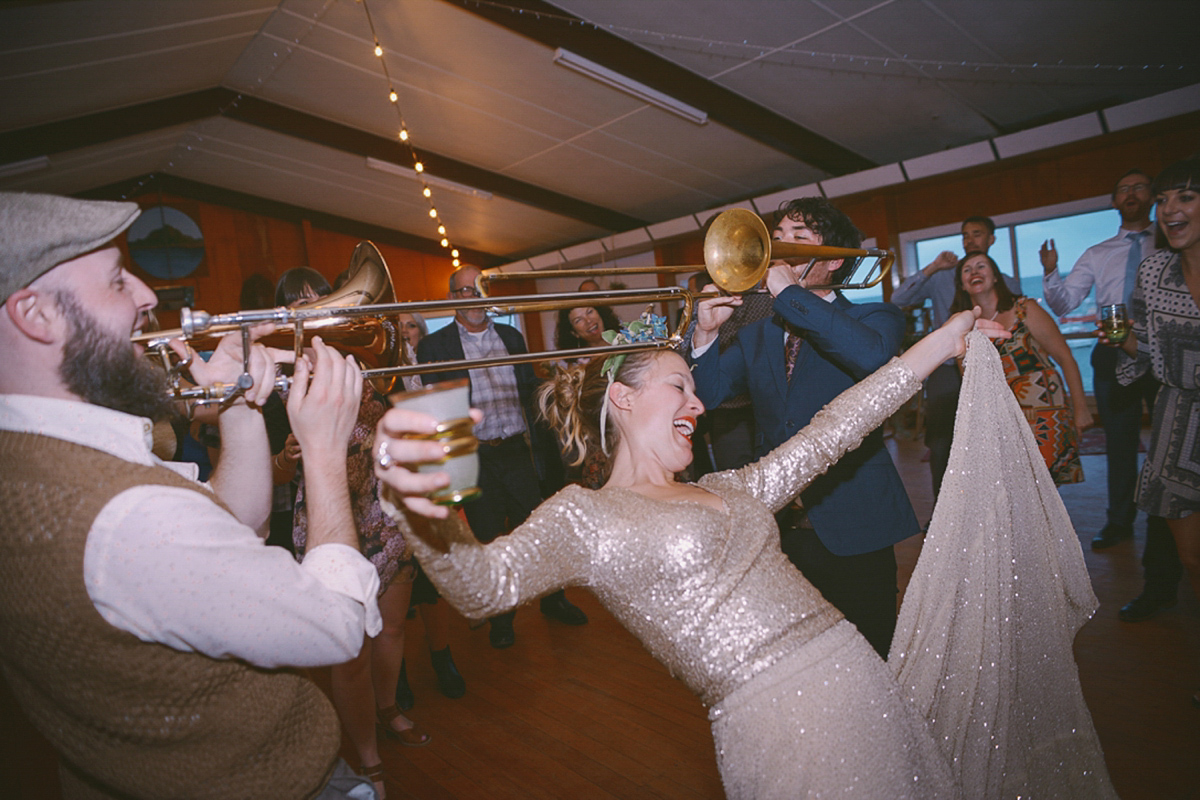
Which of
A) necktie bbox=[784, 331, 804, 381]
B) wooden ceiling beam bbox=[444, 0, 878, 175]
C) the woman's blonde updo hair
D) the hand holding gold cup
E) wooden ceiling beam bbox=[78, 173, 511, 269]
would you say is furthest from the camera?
wooden ceiling beam bbox=[78, 173, 511, 269]

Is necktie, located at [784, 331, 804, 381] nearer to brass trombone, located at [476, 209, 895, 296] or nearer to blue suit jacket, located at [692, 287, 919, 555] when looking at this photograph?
blue suit jacket, located at [692, 287, 919, 555]

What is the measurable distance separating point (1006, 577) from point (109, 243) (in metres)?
1.94

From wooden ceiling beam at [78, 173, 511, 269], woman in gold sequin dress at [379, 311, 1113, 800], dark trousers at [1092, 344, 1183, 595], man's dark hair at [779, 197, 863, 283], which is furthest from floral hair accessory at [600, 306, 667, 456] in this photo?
wooden ceiling beam at [78, 173, 511, 269]

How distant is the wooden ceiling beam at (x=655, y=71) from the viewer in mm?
5109

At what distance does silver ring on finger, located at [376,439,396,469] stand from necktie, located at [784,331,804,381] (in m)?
1.46

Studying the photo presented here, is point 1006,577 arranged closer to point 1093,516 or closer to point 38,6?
point 1093,516

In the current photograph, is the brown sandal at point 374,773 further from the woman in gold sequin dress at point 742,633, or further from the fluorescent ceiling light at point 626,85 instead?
the fluorescent ceiling light at point 626,85

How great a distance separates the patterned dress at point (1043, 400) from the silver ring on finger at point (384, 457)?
289 cm

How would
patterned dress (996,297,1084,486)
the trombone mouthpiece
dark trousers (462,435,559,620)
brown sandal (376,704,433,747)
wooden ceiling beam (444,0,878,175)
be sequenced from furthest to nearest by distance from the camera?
wooden ceiling beam (444,0,878,175) < dark trousers (462,435,559,620) < patterned dress (996,297,1084,486) < brown sandal (376,704,433,747) < the trombone mouthpiece

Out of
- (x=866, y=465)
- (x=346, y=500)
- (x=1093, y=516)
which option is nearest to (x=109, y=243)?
(x=346, y=500)

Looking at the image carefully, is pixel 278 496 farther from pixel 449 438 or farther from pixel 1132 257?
pixel 1132 257

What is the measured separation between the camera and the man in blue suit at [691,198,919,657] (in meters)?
1.82

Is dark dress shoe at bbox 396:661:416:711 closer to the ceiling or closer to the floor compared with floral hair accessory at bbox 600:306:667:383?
closer to the floor

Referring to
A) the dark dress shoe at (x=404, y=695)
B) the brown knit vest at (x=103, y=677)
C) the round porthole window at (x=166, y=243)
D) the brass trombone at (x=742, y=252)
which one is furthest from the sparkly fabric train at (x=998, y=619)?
the round porthole window at (x=166, y=243)
